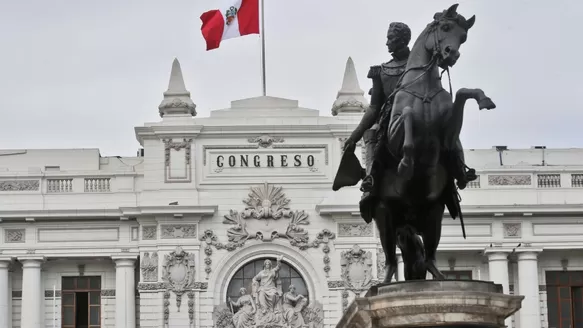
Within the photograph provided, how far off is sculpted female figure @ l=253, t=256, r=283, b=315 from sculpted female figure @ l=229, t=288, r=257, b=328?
0.92 feet

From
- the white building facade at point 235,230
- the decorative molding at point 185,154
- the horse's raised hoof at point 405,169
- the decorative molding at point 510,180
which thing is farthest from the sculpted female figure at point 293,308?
the horse's raised hoof at point 405,169

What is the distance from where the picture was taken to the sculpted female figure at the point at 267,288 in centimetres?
4588

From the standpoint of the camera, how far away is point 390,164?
14.9 m

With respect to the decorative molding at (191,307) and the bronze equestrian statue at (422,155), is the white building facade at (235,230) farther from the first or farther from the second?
the bronze equestrian statue at (422,155)

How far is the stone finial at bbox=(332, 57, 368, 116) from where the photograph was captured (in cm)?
4766

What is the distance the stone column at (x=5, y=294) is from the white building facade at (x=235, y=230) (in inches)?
2.2

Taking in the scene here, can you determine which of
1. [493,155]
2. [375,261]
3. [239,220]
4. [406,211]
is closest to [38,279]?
[239,220]

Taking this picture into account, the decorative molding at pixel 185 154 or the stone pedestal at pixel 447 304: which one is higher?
the decorative molding at pixel 185 154

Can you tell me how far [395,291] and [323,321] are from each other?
3301 cm

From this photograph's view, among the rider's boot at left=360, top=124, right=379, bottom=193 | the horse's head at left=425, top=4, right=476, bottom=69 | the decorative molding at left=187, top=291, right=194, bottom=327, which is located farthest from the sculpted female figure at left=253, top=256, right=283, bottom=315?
the horse's head at left=425, top=4, right=476, bottom=69

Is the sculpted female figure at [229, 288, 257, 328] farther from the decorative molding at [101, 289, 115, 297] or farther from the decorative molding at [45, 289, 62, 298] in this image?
the decorative molding at [45, 289, 62, 298]

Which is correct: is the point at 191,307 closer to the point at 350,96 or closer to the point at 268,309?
the point at 268,309

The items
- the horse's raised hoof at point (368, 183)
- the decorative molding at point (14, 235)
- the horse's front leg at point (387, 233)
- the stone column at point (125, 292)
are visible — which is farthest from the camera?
the decorative molding at point (14, 235)

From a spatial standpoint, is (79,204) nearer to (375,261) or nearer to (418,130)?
(375,261)
